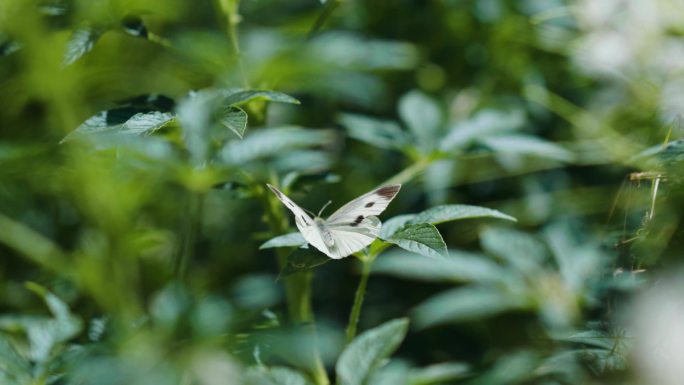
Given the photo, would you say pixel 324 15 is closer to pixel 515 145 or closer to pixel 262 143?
pixel 262 143

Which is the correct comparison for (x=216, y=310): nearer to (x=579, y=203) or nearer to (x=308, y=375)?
(x=308, y=375)

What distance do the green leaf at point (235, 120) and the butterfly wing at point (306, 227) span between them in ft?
0.19

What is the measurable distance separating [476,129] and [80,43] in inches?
21.1

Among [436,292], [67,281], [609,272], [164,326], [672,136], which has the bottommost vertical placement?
[436,292]

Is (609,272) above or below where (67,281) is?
above

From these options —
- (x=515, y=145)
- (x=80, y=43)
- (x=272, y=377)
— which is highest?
(x=80, y=43)

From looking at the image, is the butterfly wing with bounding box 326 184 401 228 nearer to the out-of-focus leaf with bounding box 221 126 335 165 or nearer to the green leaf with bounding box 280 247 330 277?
the green leaf with bounding box 280 247 330 277

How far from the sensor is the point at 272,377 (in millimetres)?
752

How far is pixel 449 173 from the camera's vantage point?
51.8 inches

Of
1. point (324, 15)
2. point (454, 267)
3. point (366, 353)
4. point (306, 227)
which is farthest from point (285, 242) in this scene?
point (454, 267)

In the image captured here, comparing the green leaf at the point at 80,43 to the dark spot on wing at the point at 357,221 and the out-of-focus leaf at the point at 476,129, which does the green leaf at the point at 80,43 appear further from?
the out-of-focus leaf at the point at 476,129

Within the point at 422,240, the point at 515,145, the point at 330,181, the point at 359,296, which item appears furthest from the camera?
the point at 515,145

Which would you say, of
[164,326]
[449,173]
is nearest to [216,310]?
[164,326]

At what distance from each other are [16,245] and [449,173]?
28.2 inches
